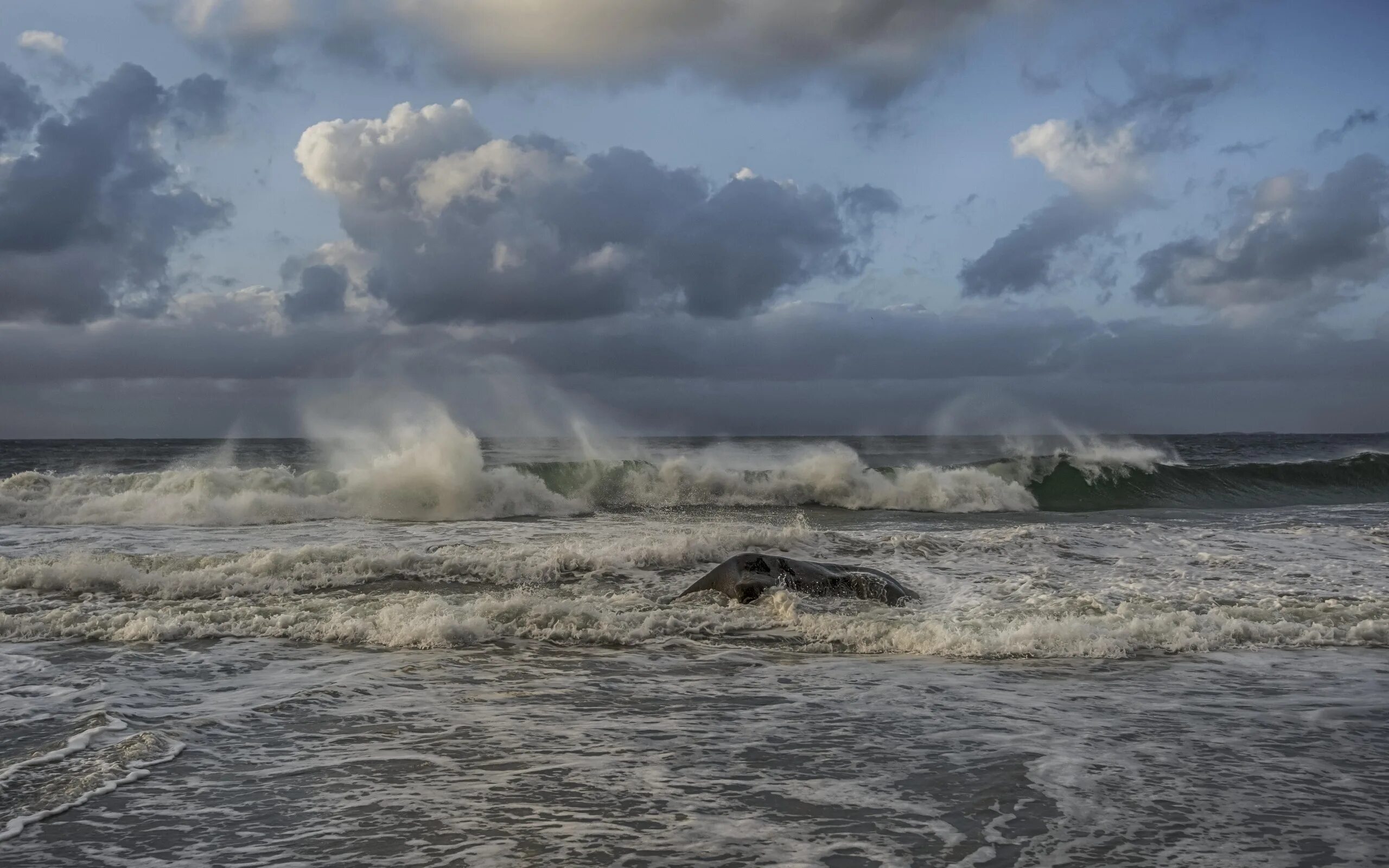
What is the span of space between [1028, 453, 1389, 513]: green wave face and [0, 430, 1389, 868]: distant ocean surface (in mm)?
9247

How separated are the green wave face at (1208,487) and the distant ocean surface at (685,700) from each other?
30.3 feet

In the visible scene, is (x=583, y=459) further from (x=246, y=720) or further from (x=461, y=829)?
(x=461, y=829)

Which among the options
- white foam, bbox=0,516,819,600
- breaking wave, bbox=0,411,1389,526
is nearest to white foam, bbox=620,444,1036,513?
breaking wave, bbox=0,411,1389,526

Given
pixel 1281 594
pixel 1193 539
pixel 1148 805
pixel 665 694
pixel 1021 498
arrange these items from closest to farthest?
pixel 1148 805 → pixel 665 694 → pixel 1281 594 → pixel 1193 539 → pixel 1021 498

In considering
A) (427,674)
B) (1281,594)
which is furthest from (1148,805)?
(1281,594)

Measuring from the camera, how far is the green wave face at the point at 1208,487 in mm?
26250

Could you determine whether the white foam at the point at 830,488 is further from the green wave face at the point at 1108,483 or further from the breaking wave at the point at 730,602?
the breaking wave at the point at 730,602

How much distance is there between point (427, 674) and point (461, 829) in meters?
3.26

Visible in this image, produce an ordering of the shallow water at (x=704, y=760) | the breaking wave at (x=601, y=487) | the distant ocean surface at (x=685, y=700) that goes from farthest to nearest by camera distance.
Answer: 1. the breaking wave at (x=601, y=487)
2. the distant ocean surface at (x=685, y=700)
3. the shallow water at (x=704, y=760)

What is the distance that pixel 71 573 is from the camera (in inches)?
441

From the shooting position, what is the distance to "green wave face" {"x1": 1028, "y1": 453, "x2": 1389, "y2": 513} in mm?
26250

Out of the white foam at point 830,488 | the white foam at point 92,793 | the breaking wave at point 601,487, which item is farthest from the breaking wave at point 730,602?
the white foam at point 830,488

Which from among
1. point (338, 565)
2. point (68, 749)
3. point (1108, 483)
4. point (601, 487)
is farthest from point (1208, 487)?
point (68, 749)

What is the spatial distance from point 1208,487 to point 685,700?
27.0 metres
